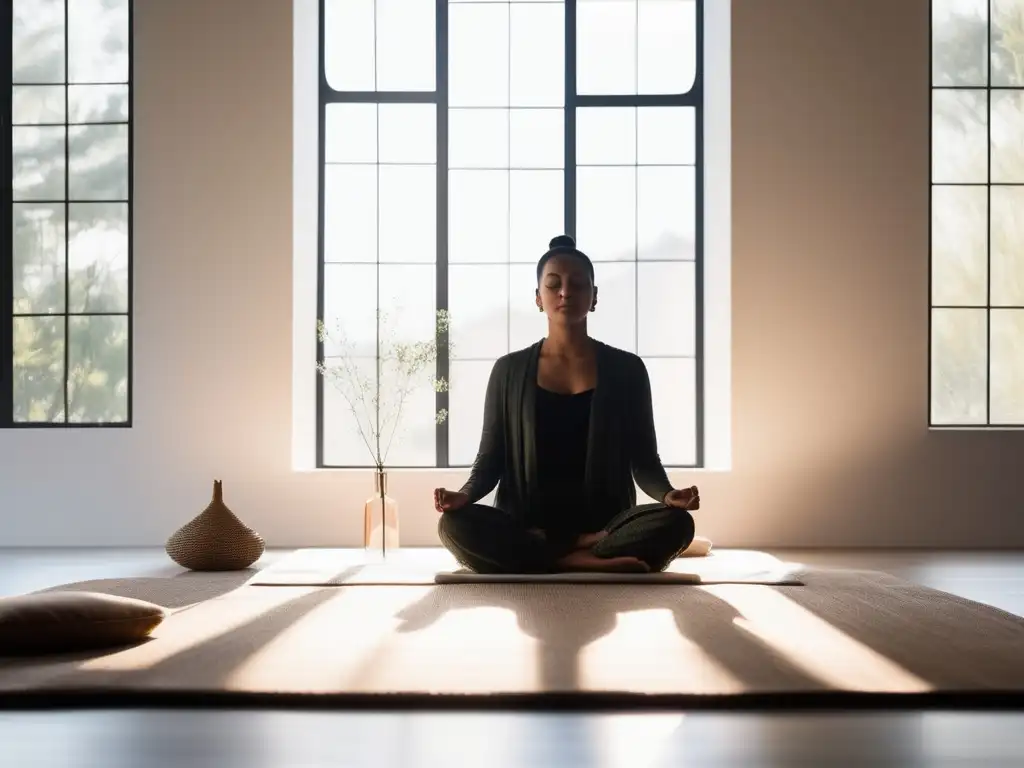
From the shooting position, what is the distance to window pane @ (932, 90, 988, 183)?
5.39 metres

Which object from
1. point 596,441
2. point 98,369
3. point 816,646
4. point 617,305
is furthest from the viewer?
point 617,305

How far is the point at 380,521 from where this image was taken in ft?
14.8

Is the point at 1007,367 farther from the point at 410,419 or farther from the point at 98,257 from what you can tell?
the point at 98,257

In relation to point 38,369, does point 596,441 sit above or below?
below

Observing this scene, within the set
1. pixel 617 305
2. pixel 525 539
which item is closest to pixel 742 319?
pixel 617 305

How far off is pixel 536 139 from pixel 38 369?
8.65ft

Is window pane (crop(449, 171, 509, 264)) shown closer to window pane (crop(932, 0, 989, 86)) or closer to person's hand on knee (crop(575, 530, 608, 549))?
window pane (crop(932, 0, 989, 86))

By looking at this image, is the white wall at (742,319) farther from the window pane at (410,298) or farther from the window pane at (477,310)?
the window pane at (477,310)

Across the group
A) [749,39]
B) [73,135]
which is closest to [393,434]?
[73,135]

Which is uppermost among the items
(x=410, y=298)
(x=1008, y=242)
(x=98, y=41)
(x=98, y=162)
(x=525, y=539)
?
(x=98, y=41)

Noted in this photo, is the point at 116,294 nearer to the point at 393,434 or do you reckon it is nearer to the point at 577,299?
the point at 393,434

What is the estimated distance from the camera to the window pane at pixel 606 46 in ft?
18.6

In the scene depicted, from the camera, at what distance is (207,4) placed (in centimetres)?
526

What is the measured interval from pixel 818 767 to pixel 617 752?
0.91ft
